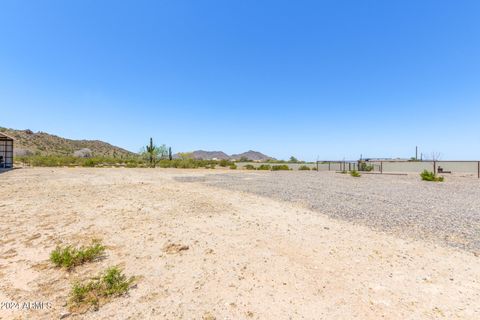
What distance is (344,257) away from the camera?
378cm

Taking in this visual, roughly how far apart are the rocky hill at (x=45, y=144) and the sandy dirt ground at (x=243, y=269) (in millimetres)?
53361

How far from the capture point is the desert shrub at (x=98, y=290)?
102 inches

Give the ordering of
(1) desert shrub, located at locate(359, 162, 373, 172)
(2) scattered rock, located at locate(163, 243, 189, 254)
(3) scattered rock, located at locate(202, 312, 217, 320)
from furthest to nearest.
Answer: (1) desert shrub, located at locate(359, 162, 373, 172)
(2) scattered rock, located at locate(163, 243, 189, 254)
(3) scattered rock, located at locate(202, 312, 217, 320)

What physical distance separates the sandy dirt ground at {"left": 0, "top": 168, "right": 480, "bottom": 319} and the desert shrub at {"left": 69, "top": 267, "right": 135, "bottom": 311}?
0.33 ft

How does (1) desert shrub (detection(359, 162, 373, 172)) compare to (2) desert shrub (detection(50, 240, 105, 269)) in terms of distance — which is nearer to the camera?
(2) desert shrub (detection(50, 240, 105, 269))

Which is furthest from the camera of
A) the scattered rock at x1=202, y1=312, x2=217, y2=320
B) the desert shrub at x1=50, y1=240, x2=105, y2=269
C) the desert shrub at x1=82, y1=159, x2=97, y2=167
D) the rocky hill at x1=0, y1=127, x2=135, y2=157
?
the rocky hill at x1=0, y1=127, x2=135, y2=157

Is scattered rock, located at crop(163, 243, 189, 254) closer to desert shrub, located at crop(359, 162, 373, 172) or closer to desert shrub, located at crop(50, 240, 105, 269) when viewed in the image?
desert shrub, located at crop(50, 240, 105, 269)

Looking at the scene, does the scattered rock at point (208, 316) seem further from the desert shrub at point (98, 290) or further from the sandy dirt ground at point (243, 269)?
the desert shrub at point (98, 290)

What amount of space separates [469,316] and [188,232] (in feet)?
14.5

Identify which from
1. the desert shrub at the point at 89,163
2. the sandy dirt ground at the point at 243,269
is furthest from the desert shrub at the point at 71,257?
the desert shrub at the point at 89,163

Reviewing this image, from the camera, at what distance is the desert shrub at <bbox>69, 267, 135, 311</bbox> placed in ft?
8.50

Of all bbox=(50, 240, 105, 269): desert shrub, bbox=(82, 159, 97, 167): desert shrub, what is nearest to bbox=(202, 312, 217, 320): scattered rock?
bbox=(50, 240, 105, 269): desert shrub

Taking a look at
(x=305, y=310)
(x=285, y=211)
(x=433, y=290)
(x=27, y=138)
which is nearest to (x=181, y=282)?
(x=305, y=310)

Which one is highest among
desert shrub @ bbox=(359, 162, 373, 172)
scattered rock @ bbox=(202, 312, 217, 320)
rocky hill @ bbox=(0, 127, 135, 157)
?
rocky hill @ bbox=(0, 127, 135, 157)
